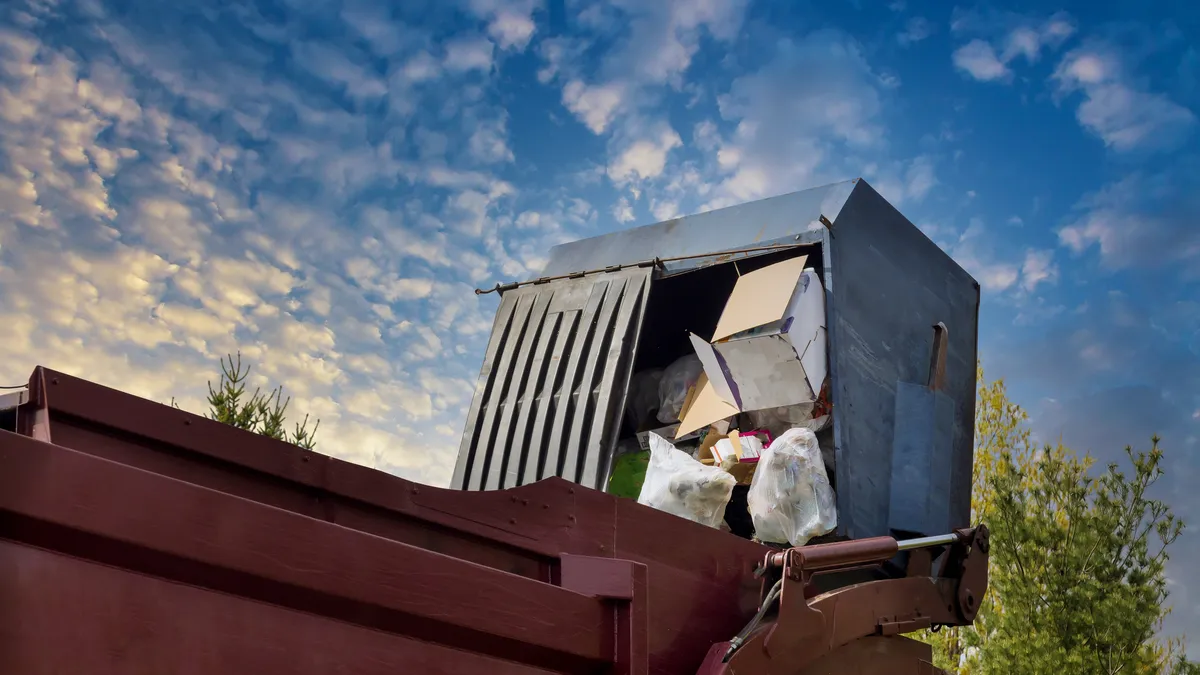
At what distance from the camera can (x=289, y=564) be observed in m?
1.85

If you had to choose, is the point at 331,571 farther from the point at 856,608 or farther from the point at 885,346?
the point at 885,346

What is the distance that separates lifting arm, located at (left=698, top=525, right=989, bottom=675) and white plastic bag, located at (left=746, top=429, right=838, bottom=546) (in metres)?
0.26

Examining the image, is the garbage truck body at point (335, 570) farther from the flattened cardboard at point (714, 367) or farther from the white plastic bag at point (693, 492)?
the flattened cardboard at point (714, 367)

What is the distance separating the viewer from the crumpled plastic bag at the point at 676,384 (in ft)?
14.3

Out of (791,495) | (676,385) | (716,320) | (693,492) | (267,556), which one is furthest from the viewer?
(716,320)

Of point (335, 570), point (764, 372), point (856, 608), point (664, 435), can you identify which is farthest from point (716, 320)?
point (335, 570)

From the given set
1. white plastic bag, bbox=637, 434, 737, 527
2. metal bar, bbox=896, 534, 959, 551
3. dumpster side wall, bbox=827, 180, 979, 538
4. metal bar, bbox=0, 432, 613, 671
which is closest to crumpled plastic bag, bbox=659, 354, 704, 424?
dumpster side wall, bbox=827, 180, 979, 538

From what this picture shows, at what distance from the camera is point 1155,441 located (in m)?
8.64

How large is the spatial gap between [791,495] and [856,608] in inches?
20.4

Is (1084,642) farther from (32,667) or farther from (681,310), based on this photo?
(32,667)

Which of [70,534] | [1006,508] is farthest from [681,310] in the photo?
[1006,508]

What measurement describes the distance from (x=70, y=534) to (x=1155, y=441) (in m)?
8.90

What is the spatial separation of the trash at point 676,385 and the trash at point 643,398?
6 cm

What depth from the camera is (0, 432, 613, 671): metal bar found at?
1647 millimetres
